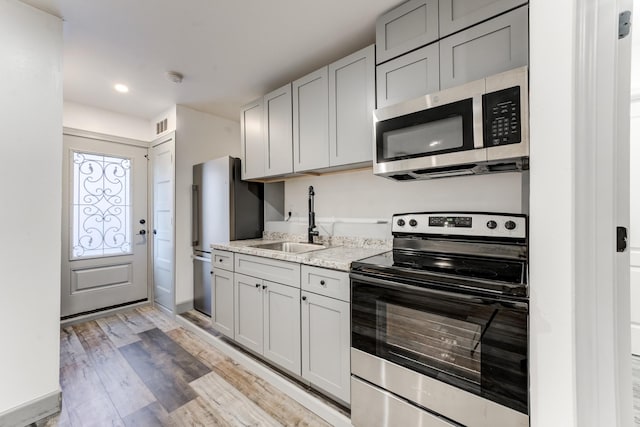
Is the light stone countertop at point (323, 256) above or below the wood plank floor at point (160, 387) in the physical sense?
above

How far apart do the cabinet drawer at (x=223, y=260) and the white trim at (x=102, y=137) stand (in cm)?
214

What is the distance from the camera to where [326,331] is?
5.46 ft

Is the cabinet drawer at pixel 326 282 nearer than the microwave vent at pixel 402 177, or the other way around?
the cabinet drawer at pixel 326 282

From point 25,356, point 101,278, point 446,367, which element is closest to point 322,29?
point 446,367

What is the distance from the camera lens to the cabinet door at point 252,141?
268 cm

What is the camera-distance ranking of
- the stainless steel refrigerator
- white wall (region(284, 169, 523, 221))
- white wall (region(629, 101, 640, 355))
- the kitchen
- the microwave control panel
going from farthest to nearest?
the stainless steel refrigerator → white wall (region(629, 101, 640, 355)) → white wall (region(284, 169, 523, 221)) → the microwave control panel → the kitchen

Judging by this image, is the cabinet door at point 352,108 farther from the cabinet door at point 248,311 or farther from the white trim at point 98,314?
the white trim at point 98,314

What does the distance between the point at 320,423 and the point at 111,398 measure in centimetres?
141

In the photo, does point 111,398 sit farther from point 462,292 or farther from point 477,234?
point 477,234

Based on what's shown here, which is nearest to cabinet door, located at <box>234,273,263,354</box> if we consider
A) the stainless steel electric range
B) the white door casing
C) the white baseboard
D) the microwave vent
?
the stainless steel electric range

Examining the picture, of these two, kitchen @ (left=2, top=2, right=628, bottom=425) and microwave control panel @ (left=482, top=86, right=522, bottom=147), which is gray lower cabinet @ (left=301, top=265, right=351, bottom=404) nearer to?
kitchen @ (left=2, top=2, right=628, bottom=425)

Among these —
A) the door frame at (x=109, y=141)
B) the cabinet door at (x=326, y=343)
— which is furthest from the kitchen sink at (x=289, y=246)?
the door frame at (x=109, y=141)

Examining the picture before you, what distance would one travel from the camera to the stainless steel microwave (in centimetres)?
125

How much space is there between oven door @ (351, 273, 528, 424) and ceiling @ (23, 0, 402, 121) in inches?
66.5
